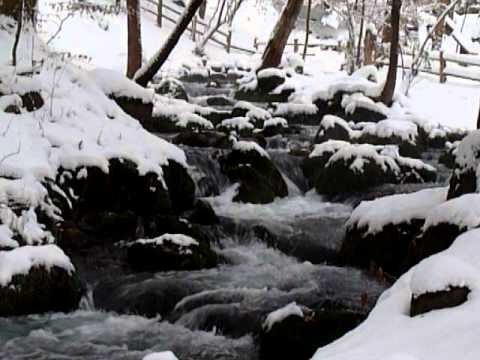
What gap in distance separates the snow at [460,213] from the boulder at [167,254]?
96.4 inches

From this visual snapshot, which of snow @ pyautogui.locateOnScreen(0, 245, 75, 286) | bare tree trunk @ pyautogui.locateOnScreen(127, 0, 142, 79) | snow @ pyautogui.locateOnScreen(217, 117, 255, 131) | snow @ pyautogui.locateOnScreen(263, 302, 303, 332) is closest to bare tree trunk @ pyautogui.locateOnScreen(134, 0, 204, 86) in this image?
bare tree trunk @ pyautogui.locateOnScreen(127, 0, 142, 79)

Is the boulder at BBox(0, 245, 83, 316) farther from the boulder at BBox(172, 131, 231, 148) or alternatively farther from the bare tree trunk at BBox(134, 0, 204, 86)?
the bare tree trunk at BBox(134, 0, 204, 86)

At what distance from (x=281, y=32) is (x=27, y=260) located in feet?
50.9

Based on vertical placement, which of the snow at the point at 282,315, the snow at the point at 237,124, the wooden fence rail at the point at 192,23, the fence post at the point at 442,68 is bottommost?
the snow at the point at 282,315

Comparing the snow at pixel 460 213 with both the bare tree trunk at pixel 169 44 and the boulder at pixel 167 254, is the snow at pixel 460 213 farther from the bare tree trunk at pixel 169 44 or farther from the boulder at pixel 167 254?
the bare tree trunk at pixel 169 44

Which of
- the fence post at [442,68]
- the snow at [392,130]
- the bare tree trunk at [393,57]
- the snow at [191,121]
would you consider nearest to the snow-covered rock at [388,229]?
the snow at [392,130]

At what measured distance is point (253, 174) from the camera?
1059 centimetres

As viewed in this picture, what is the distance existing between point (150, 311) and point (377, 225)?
8.40ft

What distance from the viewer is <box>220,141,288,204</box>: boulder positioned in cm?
1012

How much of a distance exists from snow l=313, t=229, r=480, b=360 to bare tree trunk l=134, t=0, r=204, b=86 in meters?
8.33

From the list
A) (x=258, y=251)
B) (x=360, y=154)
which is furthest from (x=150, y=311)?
(x=360, y=154)

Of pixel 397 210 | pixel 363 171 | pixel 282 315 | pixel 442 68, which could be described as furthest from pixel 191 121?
pixel 442 68

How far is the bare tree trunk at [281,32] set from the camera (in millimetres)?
19891

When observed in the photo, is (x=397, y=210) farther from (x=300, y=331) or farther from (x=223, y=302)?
(x=300, y=331)
